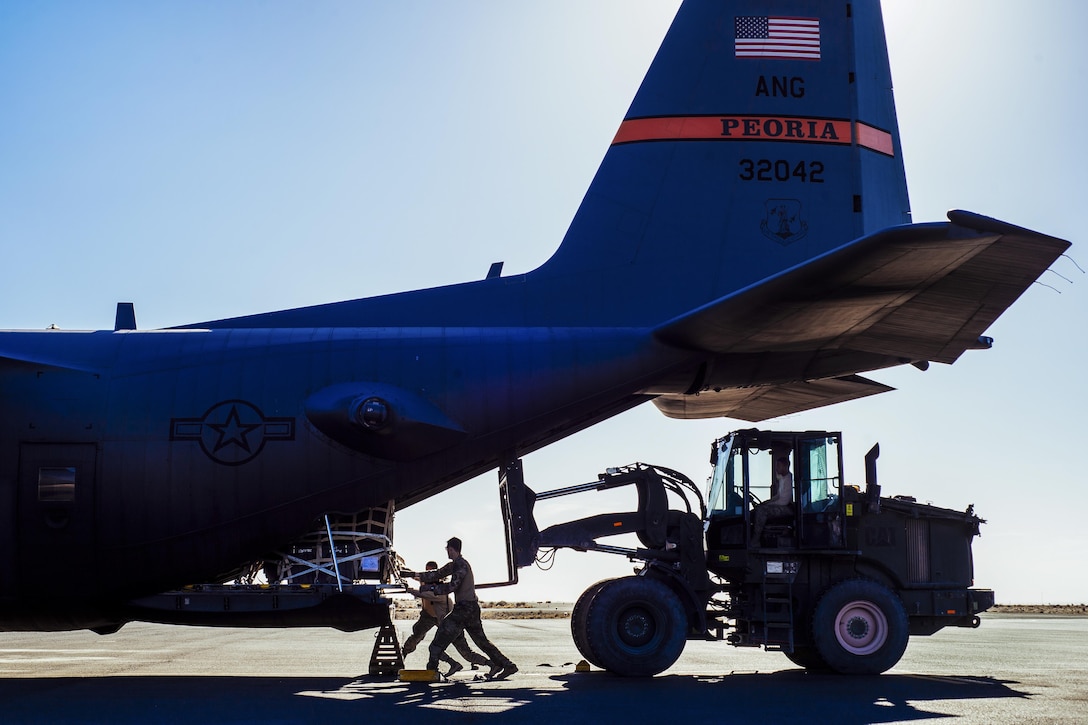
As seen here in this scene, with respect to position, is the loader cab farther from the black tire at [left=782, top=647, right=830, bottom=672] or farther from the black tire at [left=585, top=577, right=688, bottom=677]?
the black tire at [left=585, top=577, right=688, bottom=677]

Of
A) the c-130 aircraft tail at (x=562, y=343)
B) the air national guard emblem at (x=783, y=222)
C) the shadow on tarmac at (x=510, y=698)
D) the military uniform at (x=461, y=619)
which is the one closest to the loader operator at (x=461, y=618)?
the military uniform at (x=461, y=619)

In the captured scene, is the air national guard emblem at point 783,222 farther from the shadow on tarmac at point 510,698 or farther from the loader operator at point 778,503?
the shadow on tarmac at point 510,698

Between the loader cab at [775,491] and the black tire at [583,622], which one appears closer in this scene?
the black tire at [583,622]

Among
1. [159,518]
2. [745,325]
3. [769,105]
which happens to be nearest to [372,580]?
[159,518]

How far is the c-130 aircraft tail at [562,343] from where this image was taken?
505 inches

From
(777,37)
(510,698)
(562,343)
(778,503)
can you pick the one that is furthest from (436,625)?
(777,37)

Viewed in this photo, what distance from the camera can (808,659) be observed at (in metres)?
14.8

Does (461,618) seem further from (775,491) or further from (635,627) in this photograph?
(775,491)

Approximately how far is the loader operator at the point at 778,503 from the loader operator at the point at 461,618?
3.78 meters

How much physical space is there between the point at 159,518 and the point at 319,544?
76.2 inches

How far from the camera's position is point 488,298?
1492cm

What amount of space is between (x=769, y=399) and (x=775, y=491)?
8.27 feet

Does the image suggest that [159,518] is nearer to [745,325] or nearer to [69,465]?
[69,465]

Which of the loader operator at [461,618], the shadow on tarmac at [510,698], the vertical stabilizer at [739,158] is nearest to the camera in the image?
the shadow on tarmac at [510,698]
